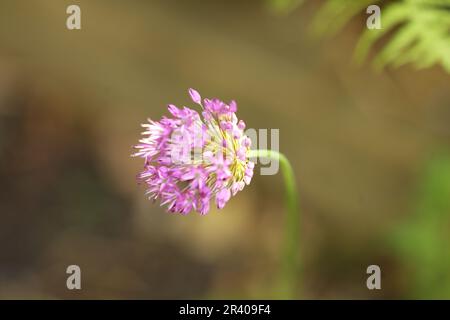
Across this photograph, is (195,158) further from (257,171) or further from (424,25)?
(257,171)

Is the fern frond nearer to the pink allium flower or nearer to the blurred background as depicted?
the pink allium flower

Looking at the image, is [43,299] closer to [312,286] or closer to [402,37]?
[312,286]

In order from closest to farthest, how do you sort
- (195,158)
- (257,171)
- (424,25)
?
(195,158) → (424,25) → (257,171)

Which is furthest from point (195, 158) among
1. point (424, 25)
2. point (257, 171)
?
point (257, 171)

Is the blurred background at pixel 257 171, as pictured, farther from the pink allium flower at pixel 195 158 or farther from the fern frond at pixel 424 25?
the pink allium flower at pixel 195 158

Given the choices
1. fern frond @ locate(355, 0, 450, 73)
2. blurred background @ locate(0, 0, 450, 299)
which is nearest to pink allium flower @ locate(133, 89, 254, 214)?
fern frond @ locate(355, 0, 450, 73)

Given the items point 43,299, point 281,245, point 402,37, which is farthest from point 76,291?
point 402,37
